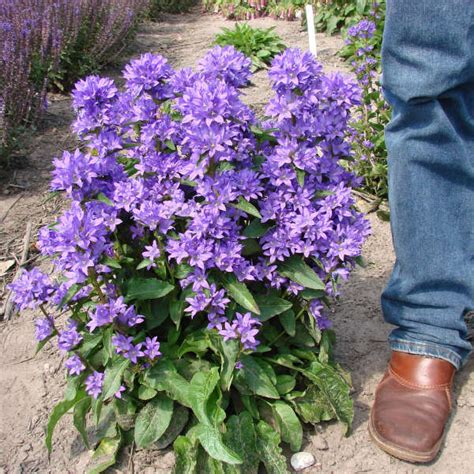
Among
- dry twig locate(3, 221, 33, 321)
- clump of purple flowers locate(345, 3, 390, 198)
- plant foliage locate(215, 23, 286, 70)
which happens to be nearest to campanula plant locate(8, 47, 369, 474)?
dry twig locate(3, 221, 33, 321)

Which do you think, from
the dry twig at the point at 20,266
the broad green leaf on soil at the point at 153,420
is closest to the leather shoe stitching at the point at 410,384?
the broad green leaf on soil at the point at 153,420

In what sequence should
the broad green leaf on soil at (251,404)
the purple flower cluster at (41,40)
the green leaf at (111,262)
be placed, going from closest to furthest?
the green leaf at (111,262)
the broad green leaf on soil at (251,404)
the purple flower cluster at (41,40)

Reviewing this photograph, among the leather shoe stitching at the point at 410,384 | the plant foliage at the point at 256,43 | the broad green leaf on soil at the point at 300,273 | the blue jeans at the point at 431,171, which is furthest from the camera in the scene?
the plant foliage at the point at 256,43

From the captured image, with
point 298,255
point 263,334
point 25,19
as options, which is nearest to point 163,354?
point 263,334

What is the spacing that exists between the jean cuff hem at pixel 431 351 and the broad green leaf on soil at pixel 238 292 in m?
0.64

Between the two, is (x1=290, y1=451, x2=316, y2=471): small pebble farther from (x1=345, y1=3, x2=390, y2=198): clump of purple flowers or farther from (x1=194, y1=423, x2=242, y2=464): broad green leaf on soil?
(x1=345, y1=3, x2=390, y2=198): clump of purple flowers

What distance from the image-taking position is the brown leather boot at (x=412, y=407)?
1.97 meters

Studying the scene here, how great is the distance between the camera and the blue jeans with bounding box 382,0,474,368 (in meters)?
1.73

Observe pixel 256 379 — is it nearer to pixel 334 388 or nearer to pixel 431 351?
pixel 334 388

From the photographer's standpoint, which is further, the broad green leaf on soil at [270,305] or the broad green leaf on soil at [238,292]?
the broad green leaf on soil at [270,305]

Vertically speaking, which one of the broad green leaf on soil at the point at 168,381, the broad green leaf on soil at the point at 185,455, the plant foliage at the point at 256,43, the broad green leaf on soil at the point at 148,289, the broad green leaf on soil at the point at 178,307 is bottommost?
the plant foliage at the point at 256,43

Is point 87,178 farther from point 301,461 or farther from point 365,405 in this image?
point 365,405

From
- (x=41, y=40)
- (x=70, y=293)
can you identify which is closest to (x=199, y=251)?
(x=70, y=293)

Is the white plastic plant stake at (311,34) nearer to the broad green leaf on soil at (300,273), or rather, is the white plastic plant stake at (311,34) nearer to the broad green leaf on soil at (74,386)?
the broad green leaf on soil at (300,273)
